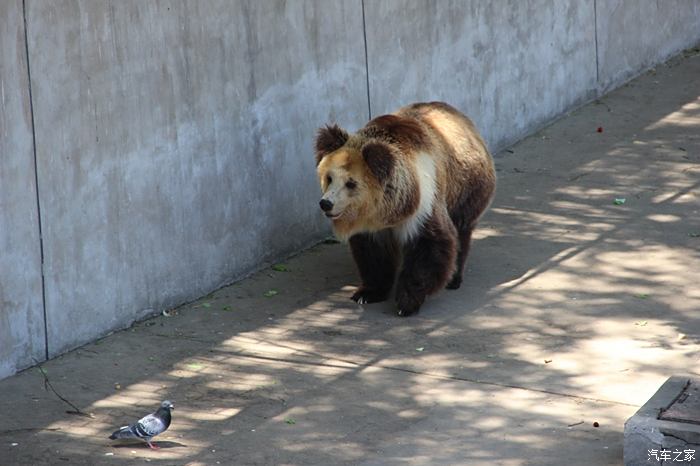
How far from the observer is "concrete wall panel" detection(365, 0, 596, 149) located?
1142 centimetres

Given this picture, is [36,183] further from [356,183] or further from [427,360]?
[427,360]

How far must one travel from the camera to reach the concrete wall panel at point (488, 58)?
1142 cm

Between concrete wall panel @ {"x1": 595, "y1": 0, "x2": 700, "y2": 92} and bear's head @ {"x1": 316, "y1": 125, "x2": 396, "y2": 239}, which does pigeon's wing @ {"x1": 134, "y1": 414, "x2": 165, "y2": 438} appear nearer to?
bear's head @ {"x1": 316, "y1": 125, "x2": 396, "y2": 239}

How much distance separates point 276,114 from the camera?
33.2ft

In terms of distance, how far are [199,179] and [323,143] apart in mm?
953

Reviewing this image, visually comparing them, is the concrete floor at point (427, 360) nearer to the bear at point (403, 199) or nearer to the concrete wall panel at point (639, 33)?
the bear at point (403, 199)

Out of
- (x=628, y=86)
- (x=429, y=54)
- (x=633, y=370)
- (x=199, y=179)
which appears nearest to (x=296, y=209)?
(x=199, y=179)

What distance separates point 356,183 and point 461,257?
1.21 metres

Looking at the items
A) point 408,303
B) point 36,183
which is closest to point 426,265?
point 408,303

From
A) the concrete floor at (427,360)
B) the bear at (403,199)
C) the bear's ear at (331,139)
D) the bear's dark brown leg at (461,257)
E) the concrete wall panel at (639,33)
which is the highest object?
the concrete wall panel at (639,33)

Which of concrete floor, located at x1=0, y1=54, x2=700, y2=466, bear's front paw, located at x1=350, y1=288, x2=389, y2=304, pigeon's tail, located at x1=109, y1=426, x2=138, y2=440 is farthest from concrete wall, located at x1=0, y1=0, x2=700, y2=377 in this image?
pigeon's tail, located at x1=109, y1=426, x2=138, y2=440

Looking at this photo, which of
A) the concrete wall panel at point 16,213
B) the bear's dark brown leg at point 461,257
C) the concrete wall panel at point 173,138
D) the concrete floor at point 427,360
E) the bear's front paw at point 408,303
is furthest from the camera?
the bear's dark brown leg at point 461,257

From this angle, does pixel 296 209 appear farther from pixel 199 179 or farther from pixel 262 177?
pixel 199 179

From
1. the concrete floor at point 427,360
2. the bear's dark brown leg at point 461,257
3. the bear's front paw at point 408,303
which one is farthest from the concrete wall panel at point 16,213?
the bear's dark brown leg at point 461,257
